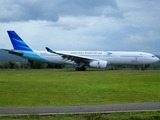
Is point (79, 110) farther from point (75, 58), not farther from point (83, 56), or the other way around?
point (83, 56)

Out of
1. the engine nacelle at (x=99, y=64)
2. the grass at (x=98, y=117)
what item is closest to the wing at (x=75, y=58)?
the engine nacelle at (x=99, y=64)

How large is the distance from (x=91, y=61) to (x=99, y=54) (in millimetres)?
2582

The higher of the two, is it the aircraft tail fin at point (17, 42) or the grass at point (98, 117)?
the aircraft tail fin at point (17, 42)

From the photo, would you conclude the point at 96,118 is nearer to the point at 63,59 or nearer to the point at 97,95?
the point at 97,95

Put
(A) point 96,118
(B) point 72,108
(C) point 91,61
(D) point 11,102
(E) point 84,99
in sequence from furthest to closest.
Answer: (C) point 91,61 < (E) point 84,99 < (D) point 11,102 < (B) point 72,108 < (A) point 96,118

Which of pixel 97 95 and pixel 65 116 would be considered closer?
pixel 65 116

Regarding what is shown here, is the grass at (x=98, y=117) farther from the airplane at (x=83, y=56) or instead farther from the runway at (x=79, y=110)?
the airplane at (x=83, y=56)

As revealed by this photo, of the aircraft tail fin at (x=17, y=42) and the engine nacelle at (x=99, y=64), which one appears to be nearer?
the engine nacelle at (x=99, y=64)

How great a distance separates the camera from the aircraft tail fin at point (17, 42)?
160 ft

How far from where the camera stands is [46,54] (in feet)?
157

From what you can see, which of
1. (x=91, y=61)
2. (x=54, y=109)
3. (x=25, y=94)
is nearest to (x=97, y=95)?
(x=25, y=94)

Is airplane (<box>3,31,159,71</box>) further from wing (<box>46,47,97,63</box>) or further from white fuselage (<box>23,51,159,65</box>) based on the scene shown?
wing (<box>46,47,97,63</box>)

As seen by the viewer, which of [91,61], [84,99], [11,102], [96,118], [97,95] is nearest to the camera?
[96,118]

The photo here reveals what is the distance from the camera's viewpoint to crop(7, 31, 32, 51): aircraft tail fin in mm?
48656
